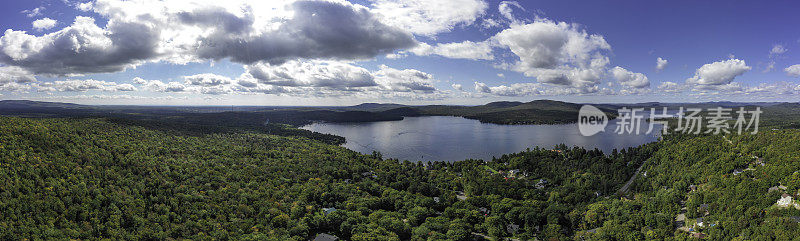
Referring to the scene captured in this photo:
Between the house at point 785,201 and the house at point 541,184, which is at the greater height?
the house at point 785,201

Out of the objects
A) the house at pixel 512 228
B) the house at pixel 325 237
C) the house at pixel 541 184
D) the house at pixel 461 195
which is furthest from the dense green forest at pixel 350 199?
the house at pixel 325 237

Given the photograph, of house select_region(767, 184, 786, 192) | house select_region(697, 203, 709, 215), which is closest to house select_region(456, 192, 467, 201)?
house select_region(697, 203, 709, 215)

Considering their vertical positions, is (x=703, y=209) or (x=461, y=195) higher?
(x=703, y=209)

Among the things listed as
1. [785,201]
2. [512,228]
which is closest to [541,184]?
[512,228]

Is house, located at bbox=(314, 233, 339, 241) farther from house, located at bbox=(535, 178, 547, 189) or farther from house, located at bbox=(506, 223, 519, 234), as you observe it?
house, located at bbox=(535, 178, 547, 189)

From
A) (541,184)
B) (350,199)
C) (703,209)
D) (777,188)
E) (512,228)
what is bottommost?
(541,184)

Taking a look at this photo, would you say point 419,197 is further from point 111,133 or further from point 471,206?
point 111,133

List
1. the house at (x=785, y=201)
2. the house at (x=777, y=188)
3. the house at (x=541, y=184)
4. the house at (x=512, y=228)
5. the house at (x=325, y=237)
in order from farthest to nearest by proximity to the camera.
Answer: the house at (x=541, y=184)
the house at (x=512, y=228)
the house at (x=325, y=237)
the house at (x=777, y=188)
the house at (x=785, y=201)

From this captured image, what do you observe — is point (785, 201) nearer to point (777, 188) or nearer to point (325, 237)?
point (777, 188)

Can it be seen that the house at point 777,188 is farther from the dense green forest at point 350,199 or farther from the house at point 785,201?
the house at point 785,201
